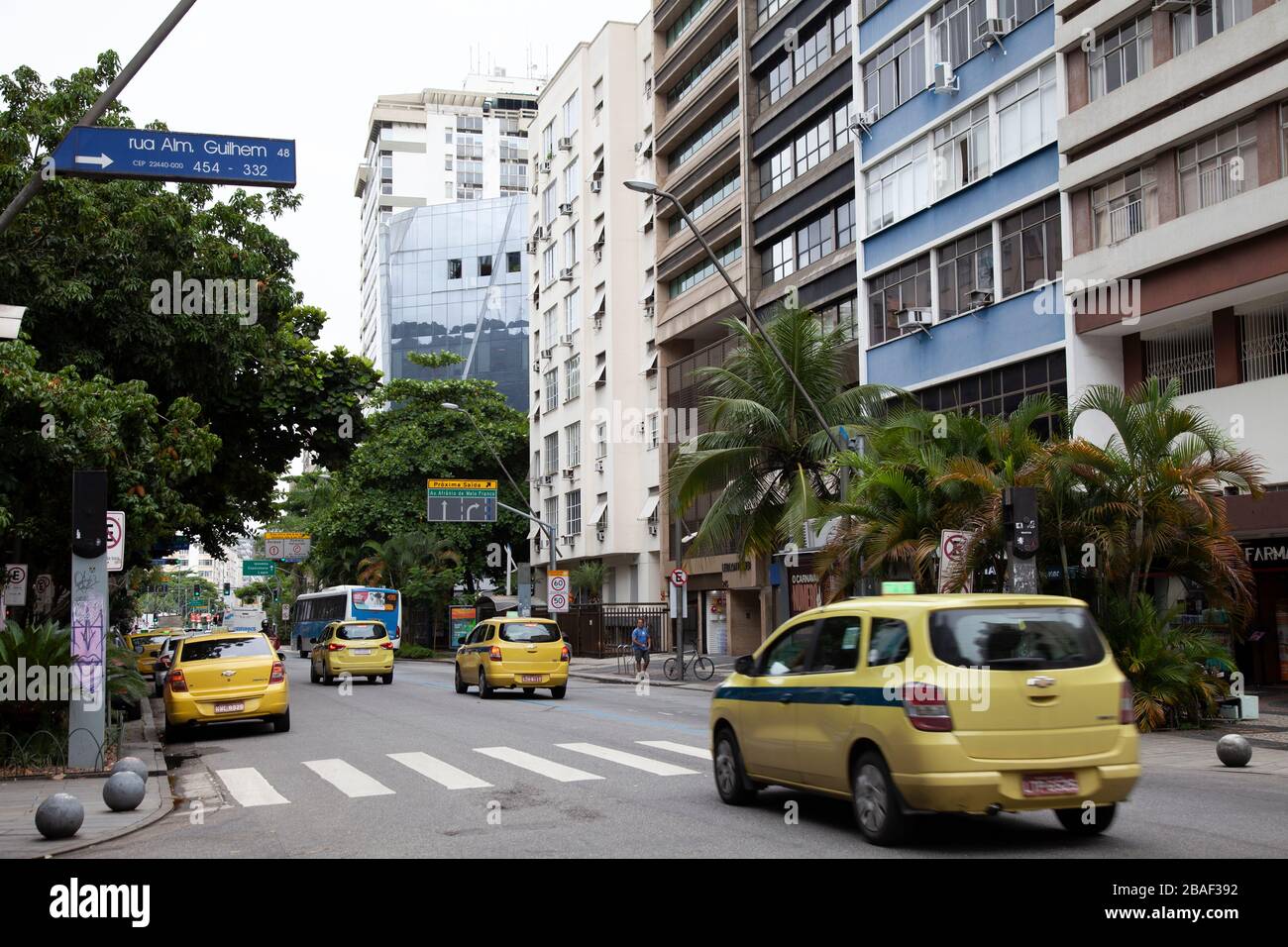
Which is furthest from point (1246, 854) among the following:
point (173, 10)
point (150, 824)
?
point (173, 10)

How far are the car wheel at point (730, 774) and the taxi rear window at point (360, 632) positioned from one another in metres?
24.8

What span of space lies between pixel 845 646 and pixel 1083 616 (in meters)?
1.70

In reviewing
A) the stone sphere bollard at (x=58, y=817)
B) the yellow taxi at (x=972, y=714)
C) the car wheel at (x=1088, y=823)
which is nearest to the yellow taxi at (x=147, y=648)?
the stone sphere bollard at (x=58, y=817)

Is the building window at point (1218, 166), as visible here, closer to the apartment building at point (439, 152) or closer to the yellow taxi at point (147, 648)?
the yellow taxi at point (147, 648)

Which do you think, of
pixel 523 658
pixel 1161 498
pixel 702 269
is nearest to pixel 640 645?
pixel 523 658

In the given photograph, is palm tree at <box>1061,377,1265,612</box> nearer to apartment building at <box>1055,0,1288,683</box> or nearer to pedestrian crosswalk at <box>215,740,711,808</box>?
apartment building at <box>1055,0,1288,683</box>

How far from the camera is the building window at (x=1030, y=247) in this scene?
2878cm

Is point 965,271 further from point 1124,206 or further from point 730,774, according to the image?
point 730,774

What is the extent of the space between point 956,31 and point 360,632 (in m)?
21.6

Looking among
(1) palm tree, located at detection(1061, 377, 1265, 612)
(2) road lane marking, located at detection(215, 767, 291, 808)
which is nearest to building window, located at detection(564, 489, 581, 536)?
(1) palm tree, located at detection(1061, 377, 1265, 612)

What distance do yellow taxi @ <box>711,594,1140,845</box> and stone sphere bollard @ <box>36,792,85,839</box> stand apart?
5.69 meters

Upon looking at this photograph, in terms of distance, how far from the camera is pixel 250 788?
13859 millimetres

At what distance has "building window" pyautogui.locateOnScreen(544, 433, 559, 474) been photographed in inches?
2586
